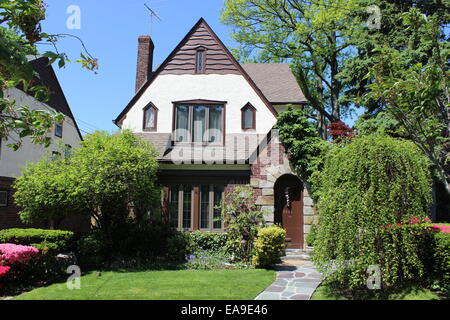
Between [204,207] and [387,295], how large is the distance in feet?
24.9

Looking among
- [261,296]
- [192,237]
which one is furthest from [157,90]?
[261,296]

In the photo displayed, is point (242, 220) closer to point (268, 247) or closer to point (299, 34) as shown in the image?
point (268, 247)

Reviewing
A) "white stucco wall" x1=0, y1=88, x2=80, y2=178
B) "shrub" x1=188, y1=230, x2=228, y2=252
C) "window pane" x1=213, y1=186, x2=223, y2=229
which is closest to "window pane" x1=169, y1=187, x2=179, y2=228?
"shrub" x1=188, y1=230, x2=228, y2=252

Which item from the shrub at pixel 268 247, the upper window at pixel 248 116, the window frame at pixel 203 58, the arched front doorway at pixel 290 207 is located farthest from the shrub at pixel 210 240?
the window frame at pixel 203 58

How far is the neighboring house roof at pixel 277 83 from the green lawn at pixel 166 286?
9.05 meters

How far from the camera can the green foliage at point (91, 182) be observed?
9.90 m

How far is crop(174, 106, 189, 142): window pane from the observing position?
570 inches

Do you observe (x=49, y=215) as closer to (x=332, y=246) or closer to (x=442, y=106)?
(x=332, y=246)

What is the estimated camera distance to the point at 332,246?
6855 mm

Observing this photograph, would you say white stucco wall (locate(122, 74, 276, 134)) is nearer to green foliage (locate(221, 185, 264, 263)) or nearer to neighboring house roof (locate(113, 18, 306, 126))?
neighboring house roof (locate(113, 18, 306, 126))

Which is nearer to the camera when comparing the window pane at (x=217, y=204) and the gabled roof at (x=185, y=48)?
the window pane at (x=217, y=204)

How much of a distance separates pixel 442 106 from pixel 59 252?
11040 millimetres

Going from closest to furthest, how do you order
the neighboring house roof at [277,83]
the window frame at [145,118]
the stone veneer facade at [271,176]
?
the stone veneer facade at [271,176] < the window frame at [145,118] < the neighboring house roof at [277,83]

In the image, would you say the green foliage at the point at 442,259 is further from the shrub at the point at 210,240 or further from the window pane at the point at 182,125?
the window pane at the point at 182,125
